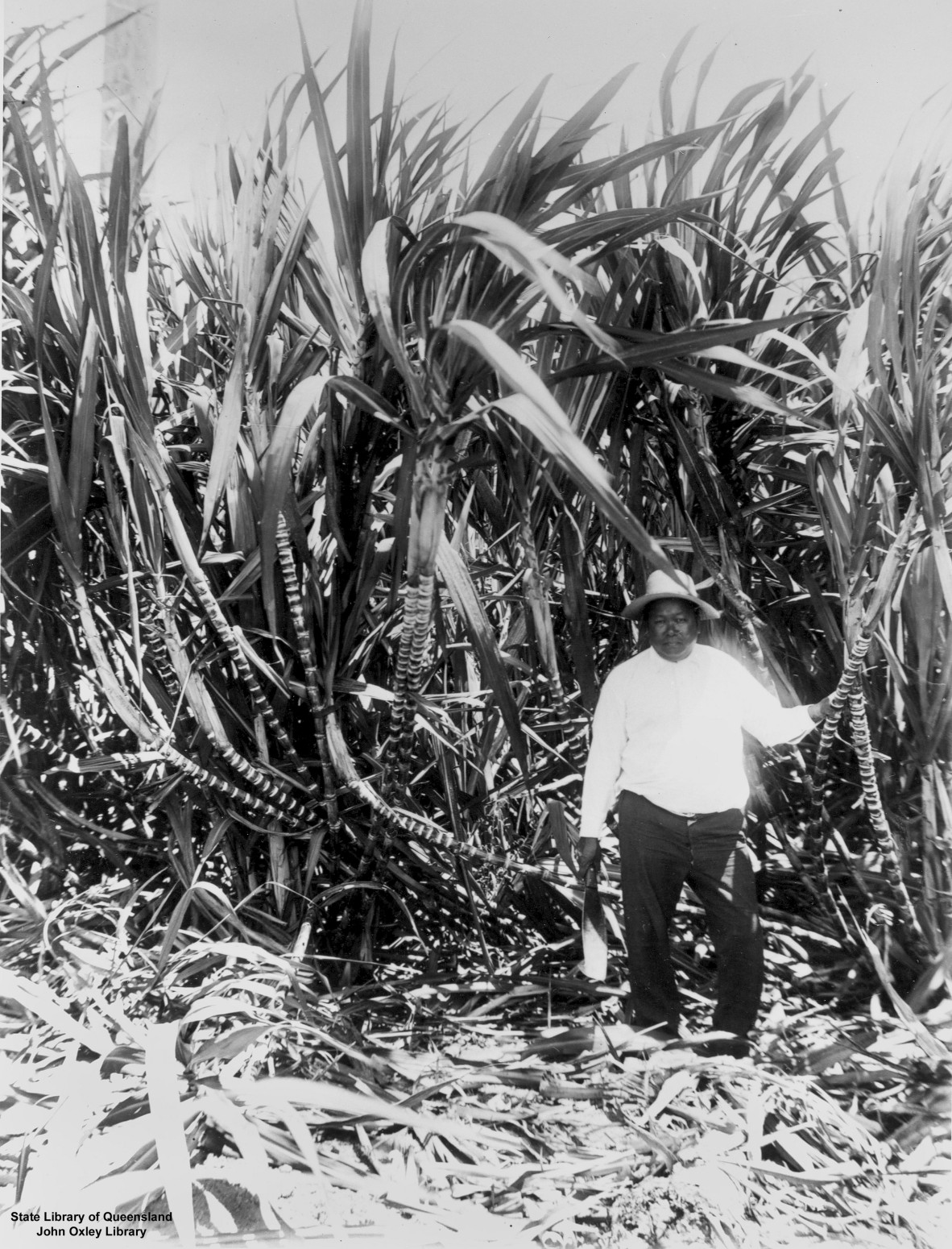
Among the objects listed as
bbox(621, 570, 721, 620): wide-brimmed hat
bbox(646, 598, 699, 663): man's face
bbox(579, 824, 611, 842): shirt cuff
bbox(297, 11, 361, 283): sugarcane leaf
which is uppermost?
bbox(297, 11, 361, 283): sugarcane leaf

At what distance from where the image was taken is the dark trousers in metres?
1.10

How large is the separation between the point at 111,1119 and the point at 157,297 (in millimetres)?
1114

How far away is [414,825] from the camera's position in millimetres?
1108

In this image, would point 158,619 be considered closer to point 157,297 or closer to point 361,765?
point 361,765

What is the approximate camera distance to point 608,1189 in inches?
34.9

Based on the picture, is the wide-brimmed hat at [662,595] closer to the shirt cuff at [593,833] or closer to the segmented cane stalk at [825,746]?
the segmented cane stalk at [825,746]

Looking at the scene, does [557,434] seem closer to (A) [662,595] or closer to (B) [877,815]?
(A) [662,595]

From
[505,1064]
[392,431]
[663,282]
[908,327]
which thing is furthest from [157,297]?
[505,1064]

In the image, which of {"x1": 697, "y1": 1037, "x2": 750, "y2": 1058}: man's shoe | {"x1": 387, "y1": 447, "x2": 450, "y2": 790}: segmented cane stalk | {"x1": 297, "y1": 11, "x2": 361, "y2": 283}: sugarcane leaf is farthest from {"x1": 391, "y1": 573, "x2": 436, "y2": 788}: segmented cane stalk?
{"x1": 697, "y1": 1037, "x2": 750, "y2": 1058}: man's shoe

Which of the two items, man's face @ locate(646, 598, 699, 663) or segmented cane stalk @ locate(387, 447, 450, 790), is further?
man's face @ locate(646, 598, 699, 663)

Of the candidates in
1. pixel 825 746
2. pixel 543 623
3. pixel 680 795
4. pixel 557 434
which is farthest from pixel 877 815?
pixel 557 434

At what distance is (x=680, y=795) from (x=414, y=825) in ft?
1.23

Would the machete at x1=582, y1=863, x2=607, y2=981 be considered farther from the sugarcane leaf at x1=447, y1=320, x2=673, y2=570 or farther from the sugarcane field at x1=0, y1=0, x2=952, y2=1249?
the sugarcane leaf at x1=447, y1=320, x2=673, y2=570

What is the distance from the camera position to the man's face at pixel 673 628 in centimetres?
111
